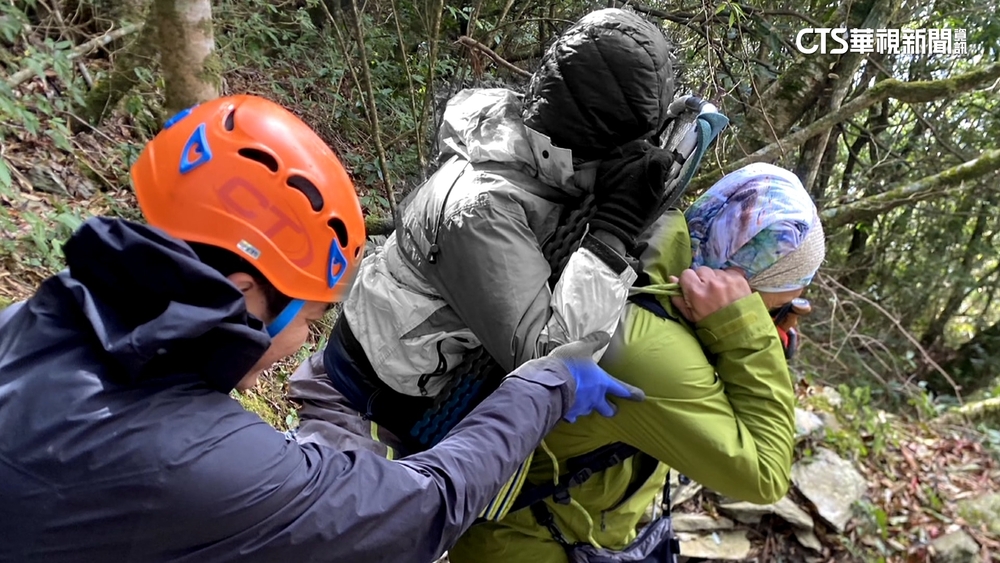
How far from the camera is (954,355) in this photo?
8.88m

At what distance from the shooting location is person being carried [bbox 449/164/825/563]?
5.25ft

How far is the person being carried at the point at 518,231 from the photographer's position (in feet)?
4.85

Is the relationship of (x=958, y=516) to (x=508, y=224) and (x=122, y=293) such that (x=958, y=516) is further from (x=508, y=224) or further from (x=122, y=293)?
(x=122, y=293)

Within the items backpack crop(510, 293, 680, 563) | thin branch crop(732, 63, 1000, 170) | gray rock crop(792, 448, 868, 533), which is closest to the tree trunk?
backpack crop(510, 293, 680, 563)

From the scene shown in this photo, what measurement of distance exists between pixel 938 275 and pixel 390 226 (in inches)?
296

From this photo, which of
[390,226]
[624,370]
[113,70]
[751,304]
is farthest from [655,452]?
[113,70]

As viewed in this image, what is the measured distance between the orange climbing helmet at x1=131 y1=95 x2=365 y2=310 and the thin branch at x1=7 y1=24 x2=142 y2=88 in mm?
3748

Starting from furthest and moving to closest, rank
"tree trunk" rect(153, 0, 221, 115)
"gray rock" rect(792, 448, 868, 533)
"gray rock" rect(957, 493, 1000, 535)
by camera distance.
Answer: "gray rock" rect(957, 493, 1000, 535) < "gray rock" rect(792, 448, 868, 533) < "tree trunk" rect(153, 0, 221, 115)

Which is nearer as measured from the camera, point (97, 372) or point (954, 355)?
point (97, 372)

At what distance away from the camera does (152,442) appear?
3.07 feet

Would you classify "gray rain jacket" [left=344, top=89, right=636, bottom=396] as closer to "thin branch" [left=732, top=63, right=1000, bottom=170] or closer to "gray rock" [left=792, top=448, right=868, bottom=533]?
"thin branch" [left=732, top=63, right=1000, bottom=170]

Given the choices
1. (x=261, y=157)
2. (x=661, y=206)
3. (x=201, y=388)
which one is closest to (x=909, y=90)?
(x=661, y=206)

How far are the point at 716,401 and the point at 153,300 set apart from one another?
1273mm

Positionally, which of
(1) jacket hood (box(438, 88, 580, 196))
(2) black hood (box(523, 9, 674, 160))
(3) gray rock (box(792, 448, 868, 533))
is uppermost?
(2) black hood (box(523, 9, 674, 160))
